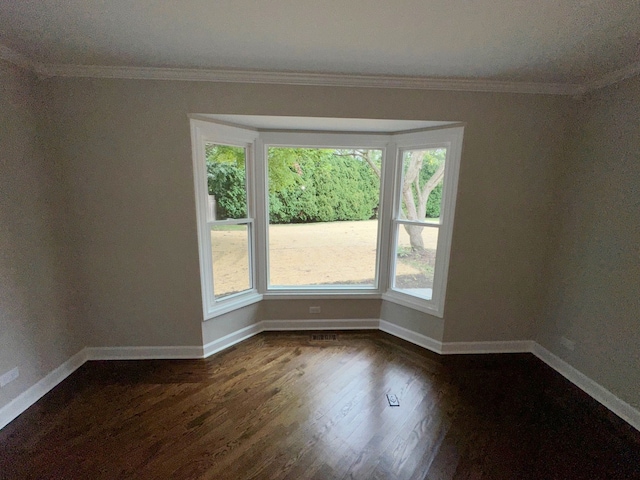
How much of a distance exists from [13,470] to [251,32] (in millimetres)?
2841

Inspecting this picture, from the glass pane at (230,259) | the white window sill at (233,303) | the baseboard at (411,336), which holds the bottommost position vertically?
the baseboard at (411,336)

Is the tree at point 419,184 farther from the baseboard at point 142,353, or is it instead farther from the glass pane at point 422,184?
the baseboard at point 142,353

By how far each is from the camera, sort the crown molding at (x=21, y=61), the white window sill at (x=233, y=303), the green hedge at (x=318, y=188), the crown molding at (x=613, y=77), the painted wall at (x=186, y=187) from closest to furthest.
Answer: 1. the crown molding at (x=21, y=61)
2. the crown molding at (x=613, y=77)
3. the painted wall at (x=186, y=187)
4. the white window sill at (x=233, y=303)
5. the green hedge at (x=318, y=188)

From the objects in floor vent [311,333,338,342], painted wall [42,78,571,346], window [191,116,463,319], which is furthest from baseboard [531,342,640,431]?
floor vent [311,333,338,342]

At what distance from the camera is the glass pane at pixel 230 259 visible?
2785mm

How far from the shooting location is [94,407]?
2.08 meters

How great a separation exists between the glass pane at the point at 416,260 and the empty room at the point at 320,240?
0.08 feet

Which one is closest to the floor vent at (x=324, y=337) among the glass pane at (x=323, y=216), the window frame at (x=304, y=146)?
the window frame at (x=304, y=146)

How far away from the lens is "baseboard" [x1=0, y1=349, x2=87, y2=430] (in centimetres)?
194

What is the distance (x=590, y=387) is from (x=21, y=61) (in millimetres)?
4886

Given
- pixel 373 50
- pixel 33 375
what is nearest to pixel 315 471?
pixel 33 375

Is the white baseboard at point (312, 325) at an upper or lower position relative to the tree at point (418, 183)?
lower

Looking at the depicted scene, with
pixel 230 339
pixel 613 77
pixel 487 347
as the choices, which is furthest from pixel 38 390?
pixel 613 77

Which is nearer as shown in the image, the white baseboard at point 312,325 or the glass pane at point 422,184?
the glass pane at point 422,184
